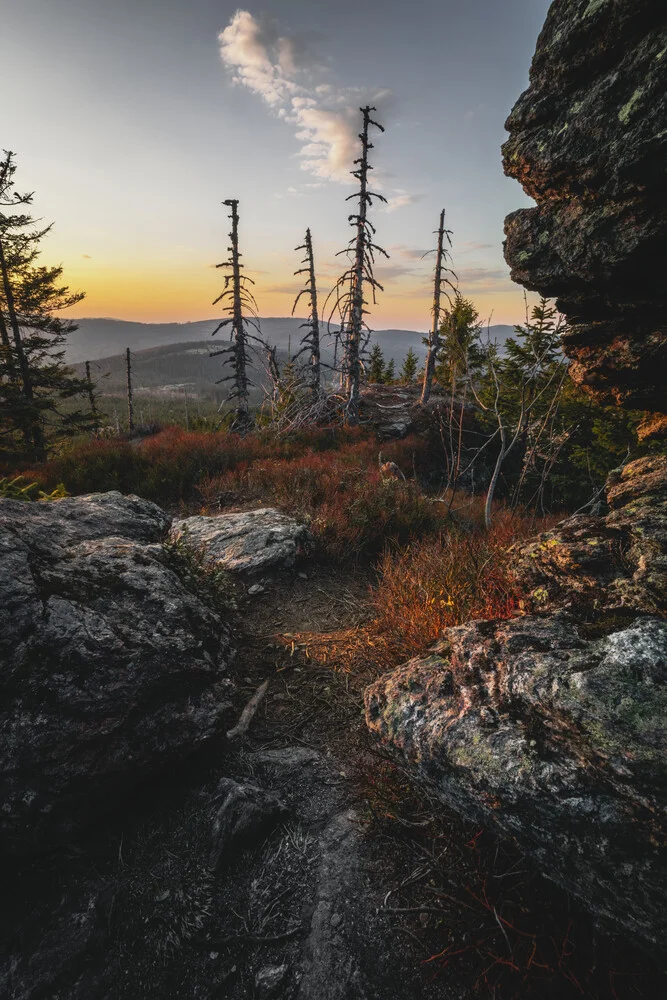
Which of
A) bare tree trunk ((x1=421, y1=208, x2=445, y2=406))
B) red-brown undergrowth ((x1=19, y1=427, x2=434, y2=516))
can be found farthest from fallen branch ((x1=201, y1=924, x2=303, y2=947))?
bare tree trunk ((x1=421, y1=208, x2=445, y2=406))

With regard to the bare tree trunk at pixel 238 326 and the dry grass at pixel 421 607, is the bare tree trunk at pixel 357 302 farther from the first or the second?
the dry grass at pixel 421 607

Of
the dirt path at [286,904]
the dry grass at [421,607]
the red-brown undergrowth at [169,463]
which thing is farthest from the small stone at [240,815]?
the red-brown undergrowth at [169,463]

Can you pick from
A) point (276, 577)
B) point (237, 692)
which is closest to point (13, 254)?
point (276, 577)

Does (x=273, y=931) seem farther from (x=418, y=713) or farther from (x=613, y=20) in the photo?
(x=613, y=20)

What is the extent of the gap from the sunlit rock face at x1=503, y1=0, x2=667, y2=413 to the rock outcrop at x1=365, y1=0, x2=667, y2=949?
1 centimetres

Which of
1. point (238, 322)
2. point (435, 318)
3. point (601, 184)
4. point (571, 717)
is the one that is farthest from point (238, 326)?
point (571, 717)

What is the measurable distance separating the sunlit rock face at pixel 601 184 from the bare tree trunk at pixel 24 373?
17.9m

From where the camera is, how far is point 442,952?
1.88 meters

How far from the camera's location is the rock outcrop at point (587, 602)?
5.62 feet

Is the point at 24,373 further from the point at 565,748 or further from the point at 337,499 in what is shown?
the point at 565,748

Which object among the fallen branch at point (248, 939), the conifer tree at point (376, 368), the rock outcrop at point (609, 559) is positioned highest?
the conifer tree at point (376, 368)

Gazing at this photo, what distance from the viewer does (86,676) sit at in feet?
8.09

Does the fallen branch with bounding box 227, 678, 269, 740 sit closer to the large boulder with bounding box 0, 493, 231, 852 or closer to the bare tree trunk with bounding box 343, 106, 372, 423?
the large boulder with bounding box 0, 493, 231, 852

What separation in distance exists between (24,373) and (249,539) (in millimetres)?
16428
